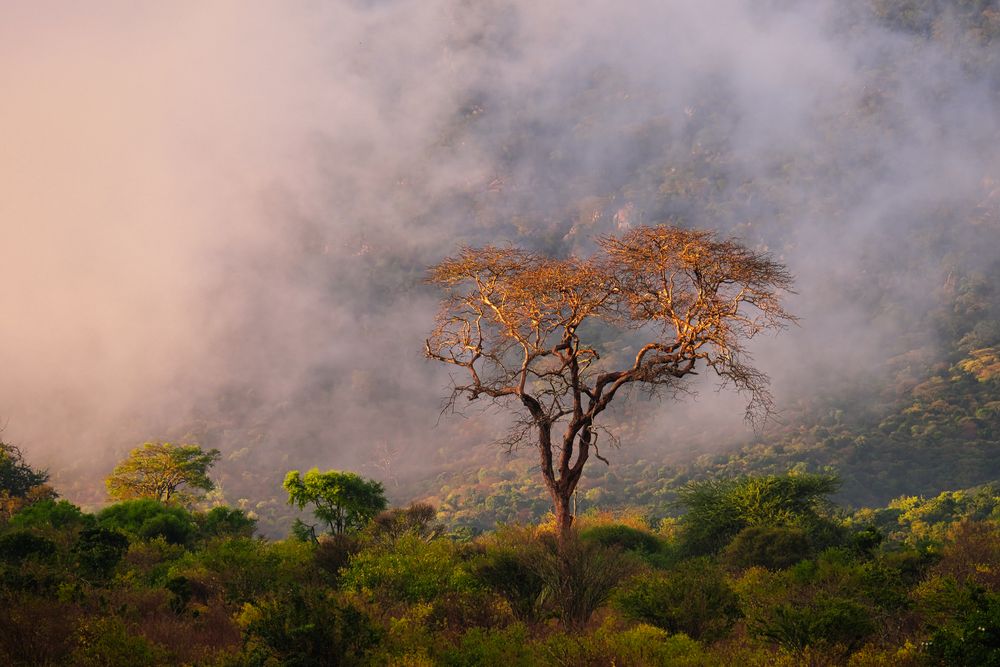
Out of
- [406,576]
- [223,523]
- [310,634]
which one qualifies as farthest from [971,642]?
[223,523]

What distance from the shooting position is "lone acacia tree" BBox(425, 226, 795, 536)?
2400 centimetres

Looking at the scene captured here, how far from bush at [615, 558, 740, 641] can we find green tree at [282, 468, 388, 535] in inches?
964

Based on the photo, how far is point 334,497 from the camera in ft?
125

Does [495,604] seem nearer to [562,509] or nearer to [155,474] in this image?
[562,509]

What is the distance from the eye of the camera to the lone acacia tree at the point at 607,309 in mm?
24000

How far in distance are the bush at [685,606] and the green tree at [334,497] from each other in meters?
24.5

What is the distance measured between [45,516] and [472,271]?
2547 cm

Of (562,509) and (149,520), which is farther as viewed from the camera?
(149,520)

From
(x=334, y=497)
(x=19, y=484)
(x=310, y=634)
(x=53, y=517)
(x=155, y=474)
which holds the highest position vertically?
(x=155, y=474)

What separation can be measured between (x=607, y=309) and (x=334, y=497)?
1966cm

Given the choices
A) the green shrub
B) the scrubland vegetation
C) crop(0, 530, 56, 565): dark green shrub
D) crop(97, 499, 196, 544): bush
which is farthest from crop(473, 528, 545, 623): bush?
crop(97, 499, 196, 544): bush

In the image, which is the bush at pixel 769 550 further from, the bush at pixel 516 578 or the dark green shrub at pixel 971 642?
the dark green shrub at pixel 971 642

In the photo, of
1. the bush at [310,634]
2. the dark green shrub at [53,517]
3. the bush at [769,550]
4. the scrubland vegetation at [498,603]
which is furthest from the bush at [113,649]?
the dark green shrub at [53,517]

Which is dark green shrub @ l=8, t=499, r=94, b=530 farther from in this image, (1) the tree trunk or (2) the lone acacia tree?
(1) the tree trunk
